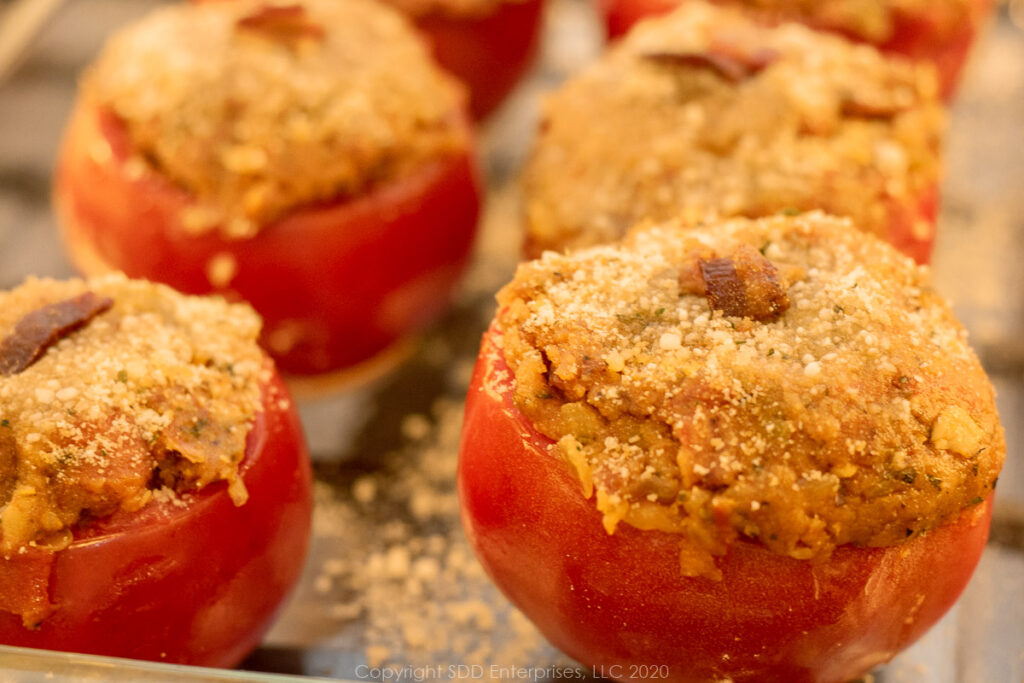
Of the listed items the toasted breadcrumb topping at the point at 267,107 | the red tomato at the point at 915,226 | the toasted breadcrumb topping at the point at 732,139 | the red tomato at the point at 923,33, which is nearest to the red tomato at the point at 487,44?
the red tomato at the point at 923,33

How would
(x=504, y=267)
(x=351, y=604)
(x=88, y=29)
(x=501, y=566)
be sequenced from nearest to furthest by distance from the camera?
1. (x=501, y=566)
2. (x=351, y=604)
3. (x=504, y=267)
4. (x=88, y=29)

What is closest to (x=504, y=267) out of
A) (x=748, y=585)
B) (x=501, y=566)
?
(x=501, y=566)

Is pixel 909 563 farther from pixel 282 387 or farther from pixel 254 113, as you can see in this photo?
pixel 254 113

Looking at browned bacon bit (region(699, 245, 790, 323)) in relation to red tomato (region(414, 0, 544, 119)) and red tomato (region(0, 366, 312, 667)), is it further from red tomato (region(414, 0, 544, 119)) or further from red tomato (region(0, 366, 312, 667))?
red tomato (region(414, 0, 544, 119))

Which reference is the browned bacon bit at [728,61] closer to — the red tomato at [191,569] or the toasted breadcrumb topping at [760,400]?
the toasted breadcrumb topping at [760,400]

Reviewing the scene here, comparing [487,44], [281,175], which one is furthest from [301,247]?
[487,44]
